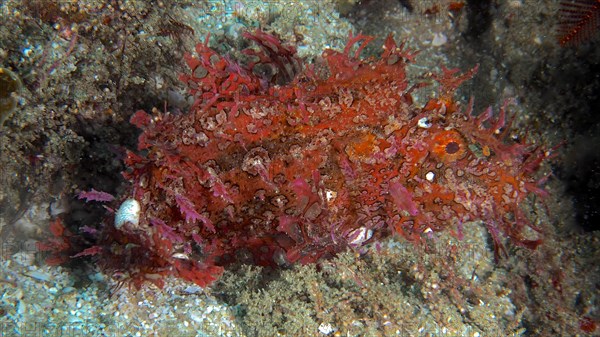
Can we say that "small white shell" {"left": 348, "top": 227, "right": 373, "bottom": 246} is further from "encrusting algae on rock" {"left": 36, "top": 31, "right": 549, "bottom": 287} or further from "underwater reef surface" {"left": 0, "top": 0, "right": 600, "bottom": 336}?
"encrusting algae on rock" {"left": 36, "top": 31, "right": 549, "bottom": 287}

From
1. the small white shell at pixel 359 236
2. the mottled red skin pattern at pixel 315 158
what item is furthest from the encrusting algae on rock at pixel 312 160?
the small white shell at pixel 359 236

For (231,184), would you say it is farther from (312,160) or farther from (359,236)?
(359,236)

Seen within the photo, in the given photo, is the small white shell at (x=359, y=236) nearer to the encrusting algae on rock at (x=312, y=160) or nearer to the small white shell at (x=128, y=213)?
the encrusting algae on rock at (x=312, y=160)

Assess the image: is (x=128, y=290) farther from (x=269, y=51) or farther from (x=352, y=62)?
(x=352, y=62)

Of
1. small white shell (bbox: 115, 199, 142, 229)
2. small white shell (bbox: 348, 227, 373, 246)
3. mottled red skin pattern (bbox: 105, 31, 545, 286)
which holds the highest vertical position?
mottled red skin pattern (bbox: 105, 31, 545, 286)

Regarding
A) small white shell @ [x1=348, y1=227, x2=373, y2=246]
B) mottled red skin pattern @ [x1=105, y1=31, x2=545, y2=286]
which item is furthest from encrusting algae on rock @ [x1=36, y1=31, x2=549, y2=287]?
small white shell @ [x1=348, y1=227, x2=373, y2=246]
